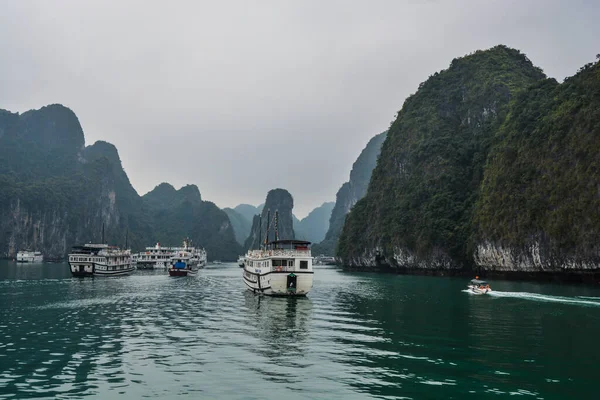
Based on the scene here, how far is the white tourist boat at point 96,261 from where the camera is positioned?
78.0 metres

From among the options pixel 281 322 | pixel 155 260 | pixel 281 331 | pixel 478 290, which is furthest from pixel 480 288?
pixel 155 260

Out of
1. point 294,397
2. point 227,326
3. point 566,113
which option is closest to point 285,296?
point 227,326

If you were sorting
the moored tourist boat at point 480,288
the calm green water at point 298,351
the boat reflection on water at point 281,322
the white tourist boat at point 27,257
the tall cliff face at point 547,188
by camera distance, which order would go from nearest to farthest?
the calm green water at point 298,351 → the boat reflection on water at point 281,322 → the moored tourist boat at point 480,288 → the tall cliff face at point 547,188 → the white tourist boat at point 27,257

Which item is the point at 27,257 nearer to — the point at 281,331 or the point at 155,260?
the point at 155,260

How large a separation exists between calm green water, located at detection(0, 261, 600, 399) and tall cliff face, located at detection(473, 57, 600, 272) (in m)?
31.4

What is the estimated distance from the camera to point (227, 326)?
27.7 meters

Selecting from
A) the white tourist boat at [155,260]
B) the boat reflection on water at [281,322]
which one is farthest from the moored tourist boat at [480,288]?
the white tourist boat at [155,260]

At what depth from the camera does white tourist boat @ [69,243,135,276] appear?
78000mm

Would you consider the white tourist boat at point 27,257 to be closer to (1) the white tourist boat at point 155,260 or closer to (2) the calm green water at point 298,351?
(1) the white tourist boat at point 155,260

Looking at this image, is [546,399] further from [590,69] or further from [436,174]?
[436,174]

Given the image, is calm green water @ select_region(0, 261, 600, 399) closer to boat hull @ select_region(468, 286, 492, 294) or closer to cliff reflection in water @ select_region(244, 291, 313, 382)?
cliff reflection in water @ select_region(244, 291, 313, 382)

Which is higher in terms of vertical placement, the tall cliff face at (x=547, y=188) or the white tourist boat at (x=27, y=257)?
the tall cliff face at (x=547, y=188)

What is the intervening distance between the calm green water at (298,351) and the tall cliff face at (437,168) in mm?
66318

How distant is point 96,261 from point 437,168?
83.3 meters
